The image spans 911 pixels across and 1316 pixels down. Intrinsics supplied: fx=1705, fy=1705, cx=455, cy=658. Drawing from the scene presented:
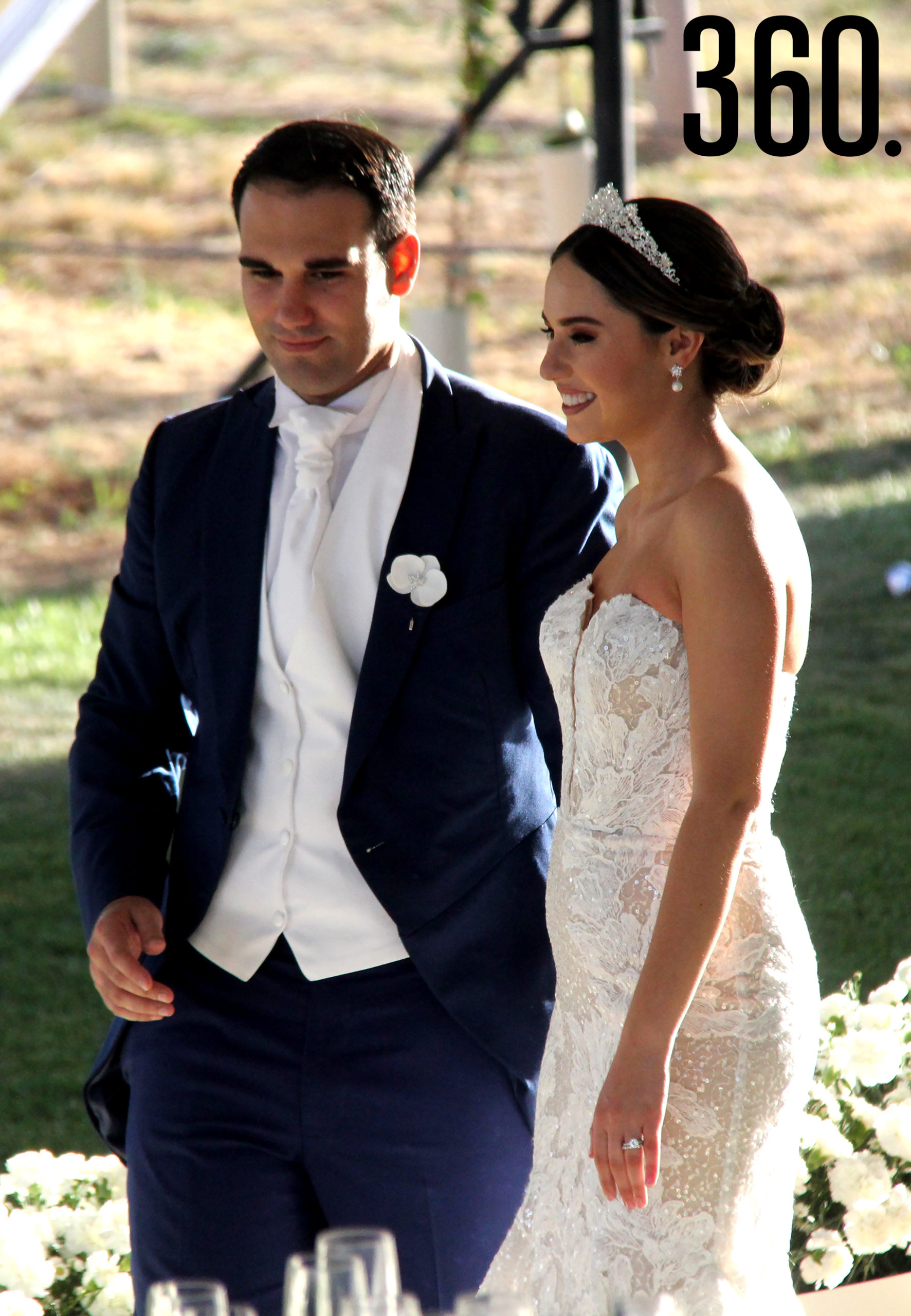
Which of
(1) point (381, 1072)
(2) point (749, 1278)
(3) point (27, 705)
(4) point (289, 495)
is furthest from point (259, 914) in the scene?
(3) point (27, 705)

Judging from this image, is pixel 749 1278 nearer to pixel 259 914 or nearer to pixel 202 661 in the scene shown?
pixel 259 914

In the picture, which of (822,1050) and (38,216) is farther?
(38,216)

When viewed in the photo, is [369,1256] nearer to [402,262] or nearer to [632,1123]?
[632,1123]

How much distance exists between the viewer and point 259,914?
8.45 feet

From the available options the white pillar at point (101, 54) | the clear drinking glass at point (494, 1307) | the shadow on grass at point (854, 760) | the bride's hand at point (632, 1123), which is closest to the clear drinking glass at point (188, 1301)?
the clear drinking glass at point (494, 1307)

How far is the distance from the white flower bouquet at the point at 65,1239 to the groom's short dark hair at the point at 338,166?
1.84 metres

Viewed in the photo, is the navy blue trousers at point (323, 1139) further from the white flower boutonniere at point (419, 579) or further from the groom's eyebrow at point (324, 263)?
the groom's eyebrow at point (324, 263)

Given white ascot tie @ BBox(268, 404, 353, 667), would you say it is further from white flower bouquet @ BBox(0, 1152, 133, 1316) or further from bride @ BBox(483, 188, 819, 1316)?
white flower bouquet @ BBox(0, 1152, 133, 1316)

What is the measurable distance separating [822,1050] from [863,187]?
33.3ft

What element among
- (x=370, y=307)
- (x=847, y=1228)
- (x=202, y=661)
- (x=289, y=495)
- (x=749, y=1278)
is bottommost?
(x=847, y=1228)

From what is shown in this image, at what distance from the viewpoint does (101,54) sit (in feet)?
50.0

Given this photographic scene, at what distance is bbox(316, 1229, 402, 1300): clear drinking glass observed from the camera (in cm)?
147

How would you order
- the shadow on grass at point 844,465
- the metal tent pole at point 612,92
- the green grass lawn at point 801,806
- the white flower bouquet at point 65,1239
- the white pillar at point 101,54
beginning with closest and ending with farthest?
the white flower bouquet at point 65,1239 → the green grass lawn at point 801,806 → the metal tent pole at point 612,92 → the shadow on grass at point 844,465 → the white pillar at point 101,54

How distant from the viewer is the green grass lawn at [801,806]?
16.1 feet
